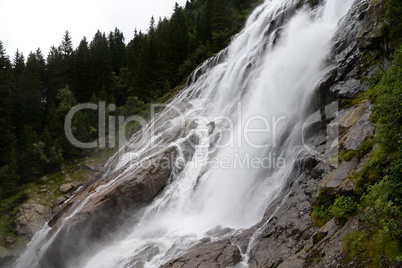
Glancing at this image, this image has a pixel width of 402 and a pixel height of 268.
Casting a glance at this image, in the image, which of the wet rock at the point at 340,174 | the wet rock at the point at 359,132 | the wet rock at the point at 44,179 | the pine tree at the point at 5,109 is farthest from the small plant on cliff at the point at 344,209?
the pine tree at the point at 5,109

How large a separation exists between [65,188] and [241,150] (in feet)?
62.2

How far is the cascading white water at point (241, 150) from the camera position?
14.4m

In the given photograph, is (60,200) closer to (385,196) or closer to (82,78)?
(385,196)

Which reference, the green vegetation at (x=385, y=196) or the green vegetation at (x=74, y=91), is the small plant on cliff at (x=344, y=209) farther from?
the green vegetation at (x=74, y=91)

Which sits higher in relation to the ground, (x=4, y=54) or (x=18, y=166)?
(x=4, y=54)

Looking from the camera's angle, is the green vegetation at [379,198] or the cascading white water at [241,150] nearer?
the green vegetation at [379,198]

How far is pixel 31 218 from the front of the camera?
24.1 m

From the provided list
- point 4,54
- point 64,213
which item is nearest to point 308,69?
point 64,213

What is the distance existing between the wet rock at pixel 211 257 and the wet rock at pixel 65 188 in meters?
19.6

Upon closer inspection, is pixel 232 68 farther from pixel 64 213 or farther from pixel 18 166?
pixel 18 166

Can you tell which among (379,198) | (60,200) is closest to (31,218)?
(60,200)

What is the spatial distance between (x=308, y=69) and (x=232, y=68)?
39.4 feet

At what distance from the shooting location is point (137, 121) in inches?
1432

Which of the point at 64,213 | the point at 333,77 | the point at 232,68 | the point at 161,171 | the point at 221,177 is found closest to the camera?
the point at 333,77
